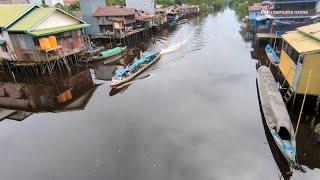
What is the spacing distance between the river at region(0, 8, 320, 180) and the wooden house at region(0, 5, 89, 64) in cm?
850

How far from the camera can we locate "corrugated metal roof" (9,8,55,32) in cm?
2663

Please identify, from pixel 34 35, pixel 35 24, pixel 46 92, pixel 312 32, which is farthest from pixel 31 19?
pixel 312 32

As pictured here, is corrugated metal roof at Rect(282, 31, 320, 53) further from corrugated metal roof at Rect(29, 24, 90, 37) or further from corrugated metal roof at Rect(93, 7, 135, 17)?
corrugated metal roof at Rect(93, 7, 135, 17)

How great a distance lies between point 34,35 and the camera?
2577cm

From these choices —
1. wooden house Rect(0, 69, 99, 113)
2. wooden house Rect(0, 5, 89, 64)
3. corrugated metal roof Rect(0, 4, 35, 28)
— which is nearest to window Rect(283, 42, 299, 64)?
wooden house Rect(0, 69, 99, 113)

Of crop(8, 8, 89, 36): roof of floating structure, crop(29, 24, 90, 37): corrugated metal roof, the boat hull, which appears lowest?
the boat hull

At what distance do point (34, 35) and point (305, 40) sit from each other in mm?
26548

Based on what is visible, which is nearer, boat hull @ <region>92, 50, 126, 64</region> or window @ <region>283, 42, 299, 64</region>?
window @ <region>283, 42, 299, 64</region>

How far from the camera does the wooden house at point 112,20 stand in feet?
138

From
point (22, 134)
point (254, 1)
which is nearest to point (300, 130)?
point (22, 134)

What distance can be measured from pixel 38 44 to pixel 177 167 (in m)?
22.9

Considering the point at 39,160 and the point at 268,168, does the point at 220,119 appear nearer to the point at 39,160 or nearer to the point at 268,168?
the point at 268,168

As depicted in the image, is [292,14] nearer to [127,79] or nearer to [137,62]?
[137,62]

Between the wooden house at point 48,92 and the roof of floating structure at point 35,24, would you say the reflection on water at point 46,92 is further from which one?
the roof of floating structure at point 35,24
